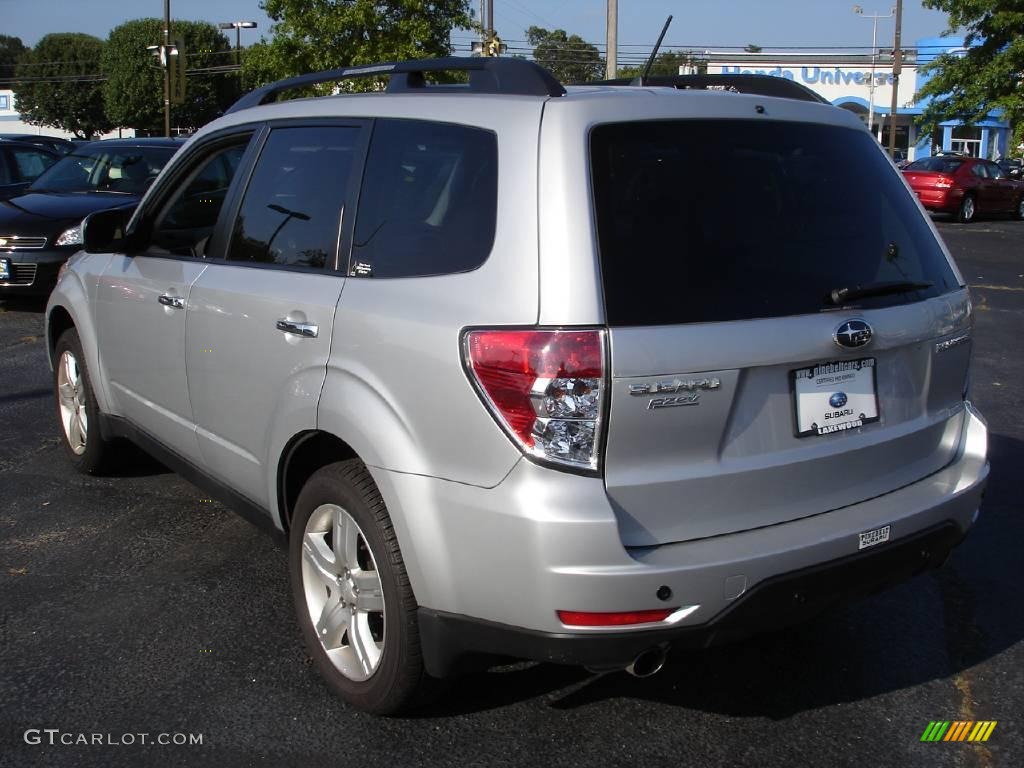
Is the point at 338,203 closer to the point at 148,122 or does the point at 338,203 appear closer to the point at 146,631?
the point at 146,631

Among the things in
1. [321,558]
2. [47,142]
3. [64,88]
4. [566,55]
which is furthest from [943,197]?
[64,88]

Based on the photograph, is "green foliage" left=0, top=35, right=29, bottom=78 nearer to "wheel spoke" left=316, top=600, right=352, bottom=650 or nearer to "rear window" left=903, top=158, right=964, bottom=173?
"rear window" left=903, top=158, right=964, bottom=173

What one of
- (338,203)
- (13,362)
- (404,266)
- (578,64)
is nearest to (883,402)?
(404,266)

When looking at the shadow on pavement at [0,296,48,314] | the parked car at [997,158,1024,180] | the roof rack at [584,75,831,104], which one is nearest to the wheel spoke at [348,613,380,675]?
the roof rack at [584,75,831,104]

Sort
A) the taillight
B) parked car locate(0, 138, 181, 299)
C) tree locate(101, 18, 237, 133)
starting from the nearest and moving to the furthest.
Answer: the taillight, parked car locate(0, 138, 181, 299), tree locate(101, 18, 237, 133)

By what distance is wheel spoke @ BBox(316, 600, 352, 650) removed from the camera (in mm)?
3174

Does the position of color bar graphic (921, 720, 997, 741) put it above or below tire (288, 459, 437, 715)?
below

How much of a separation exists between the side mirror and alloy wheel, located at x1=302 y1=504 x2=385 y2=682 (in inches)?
74.8

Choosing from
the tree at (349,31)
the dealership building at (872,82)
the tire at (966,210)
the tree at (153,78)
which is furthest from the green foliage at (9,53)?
the tire at (966,210)

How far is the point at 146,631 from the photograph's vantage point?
12.0 ft

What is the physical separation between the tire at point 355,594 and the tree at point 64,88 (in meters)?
86.7

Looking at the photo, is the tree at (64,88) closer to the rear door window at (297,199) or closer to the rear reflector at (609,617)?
the rear door window at (297,199)

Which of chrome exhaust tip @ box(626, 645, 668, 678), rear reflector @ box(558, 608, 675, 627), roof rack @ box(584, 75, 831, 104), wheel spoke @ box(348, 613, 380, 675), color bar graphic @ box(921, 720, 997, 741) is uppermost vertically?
roof rack @ box(584, 75, 831, 104)

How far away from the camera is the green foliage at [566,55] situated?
68.8 m
